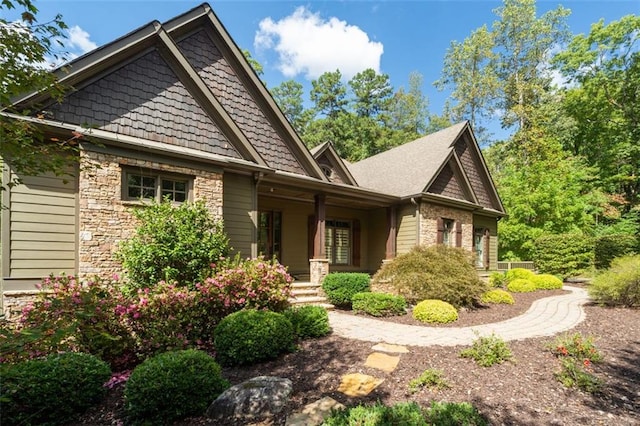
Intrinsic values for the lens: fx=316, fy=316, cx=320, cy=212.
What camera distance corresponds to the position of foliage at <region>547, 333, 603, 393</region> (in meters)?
3.75

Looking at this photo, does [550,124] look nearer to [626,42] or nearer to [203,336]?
[626,42]

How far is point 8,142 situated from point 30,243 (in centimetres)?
367

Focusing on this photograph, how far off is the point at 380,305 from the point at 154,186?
570 centimetres

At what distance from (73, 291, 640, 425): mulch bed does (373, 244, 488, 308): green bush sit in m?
2.59

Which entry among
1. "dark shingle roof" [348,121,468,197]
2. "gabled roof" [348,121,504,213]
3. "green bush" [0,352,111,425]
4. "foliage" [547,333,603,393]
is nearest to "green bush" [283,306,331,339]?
"green bush" [0,352,111,425]

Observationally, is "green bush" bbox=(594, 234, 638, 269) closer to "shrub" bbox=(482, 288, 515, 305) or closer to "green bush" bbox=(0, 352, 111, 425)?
"shrub" bbox=(482, 288, 515, 305)

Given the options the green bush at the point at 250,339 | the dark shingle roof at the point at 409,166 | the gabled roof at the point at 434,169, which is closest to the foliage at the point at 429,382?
the green bush at the point at 250,339

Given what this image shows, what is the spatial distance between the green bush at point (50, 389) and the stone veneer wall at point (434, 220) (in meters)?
10.3

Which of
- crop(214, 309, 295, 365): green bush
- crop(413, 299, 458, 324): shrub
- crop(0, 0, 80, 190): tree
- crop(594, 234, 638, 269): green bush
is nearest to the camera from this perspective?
crop(0, 0, 80, 190): tree

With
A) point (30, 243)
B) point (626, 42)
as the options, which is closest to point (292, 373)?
point (30, 243)

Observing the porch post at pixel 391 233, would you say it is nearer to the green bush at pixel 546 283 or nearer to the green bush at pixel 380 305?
the green bush at pixel 380 305

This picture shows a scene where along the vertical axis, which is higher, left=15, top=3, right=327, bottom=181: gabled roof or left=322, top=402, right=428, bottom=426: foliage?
left=15, top=3, right=327, bottom=181: gabled roof

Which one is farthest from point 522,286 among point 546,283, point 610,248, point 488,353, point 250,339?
point 250,339

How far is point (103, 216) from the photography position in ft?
18.8
